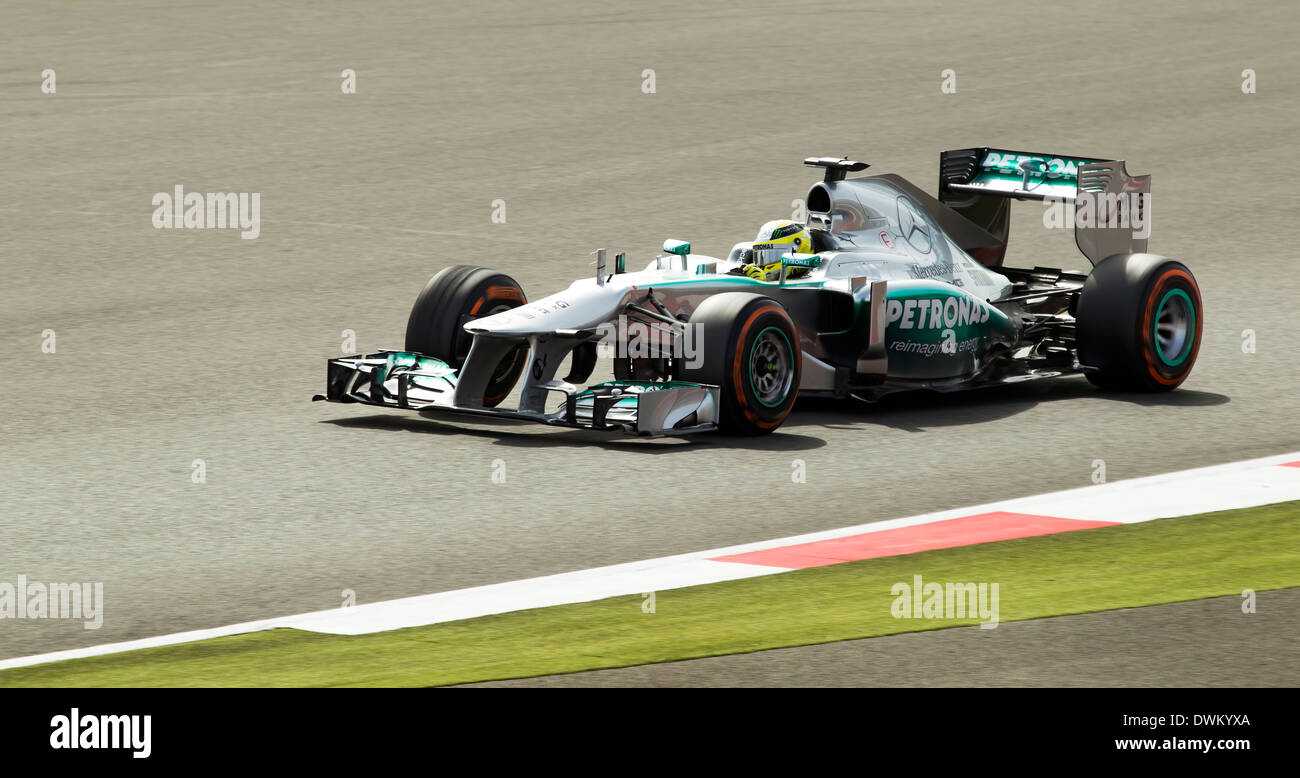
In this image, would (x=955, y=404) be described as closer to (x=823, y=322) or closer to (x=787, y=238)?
(x=823, y=322)

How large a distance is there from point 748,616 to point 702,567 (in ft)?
2.53

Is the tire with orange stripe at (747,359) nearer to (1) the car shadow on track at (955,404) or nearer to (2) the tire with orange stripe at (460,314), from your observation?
(1) the car shadow on track at (955,404)

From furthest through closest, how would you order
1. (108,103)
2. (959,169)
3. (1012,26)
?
1. (1012,26)
2. (108,103)
3. (959,169)

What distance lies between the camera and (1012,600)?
8023 millimetres

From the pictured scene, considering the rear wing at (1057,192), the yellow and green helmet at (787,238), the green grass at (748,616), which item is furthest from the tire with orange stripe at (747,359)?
the rear wing at (1057,192)

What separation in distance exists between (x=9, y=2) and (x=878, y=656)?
31161 millimetres

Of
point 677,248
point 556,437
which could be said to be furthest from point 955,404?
point 556,437

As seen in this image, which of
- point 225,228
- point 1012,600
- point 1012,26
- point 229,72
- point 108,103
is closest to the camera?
point 1012,600

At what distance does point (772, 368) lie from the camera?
36.9 ft

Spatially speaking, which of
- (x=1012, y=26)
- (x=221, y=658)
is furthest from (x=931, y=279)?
(x=1012, y=26)

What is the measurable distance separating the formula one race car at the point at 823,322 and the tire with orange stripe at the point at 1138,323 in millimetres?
12

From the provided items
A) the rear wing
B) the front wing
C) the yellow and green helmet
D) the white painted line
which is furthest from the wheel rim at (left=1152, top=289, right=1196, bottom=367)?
the front wing

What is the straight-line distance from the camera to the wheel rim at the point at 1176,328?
41.0 feet

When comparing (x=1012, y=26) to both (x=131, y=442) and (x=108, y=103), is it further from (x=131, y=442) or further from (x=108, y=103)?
(x=131, y=442)
